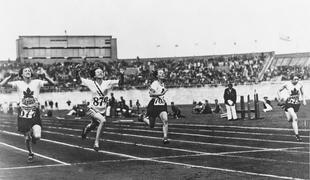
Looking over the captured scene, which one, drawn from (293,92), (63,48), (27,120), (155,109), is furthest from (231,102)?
(63,48)

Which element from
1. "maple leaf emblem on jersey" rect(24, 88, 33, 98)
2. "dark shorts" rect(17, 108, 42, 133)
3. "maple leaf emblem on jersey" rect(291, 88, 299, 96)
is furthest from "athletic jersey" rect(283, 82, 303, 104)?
"maple leaf emblem on jersey" rect(24, 88, 33, 98)

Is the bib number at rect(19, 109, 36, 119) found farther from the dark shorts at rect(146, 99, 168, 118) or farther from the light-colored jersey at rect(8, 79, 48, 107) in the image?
the dark shorts at rect(146, 99, 168, 118)

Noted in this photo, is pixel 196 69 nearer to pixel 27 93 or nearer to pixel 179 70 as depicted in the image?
pixel 179 70

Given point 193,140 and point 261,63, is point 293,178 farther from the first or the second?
point 261,63

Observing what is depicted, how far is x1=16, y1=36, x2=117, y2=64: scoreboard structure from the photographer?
60844mm

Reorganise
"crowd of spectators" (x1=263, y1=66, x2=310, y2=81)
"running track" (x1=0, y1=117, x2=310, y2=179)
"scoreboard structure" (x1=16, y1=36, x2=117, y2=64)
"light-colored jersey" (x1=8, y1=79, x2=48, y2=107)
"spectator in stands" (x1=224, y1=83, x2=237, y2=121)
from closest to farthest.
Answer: "running track" (x1=0, y1=117, x2=310, y2=179), "light-colored jersey" (x1=8, y1=79, x2=48, y2=107), "spectator in stands" (x1=224, y1=83, x2=237, y2=121), "crowd of spectators" (x1=263, y1=66, x2=310, y2=81), "scoreboard structure" (x1=16, y1=36, x2=117, y2=64)

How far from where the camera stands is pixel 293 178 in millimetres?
8734

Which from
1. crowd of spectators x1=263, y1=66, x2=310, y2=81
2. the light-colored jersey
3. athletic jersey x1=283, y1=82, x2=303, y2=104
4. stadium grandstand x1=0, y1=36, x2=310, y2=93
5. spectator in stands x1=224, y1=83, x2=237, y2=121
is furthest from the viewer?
crowd of spectators x1=263, y1=66, x2=310, y2=81

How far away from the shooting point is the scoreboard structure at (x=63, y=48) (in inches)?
2395

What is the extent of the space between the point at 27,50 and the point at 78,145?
48454 millimetres

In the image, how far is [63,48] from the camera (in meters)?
62.5

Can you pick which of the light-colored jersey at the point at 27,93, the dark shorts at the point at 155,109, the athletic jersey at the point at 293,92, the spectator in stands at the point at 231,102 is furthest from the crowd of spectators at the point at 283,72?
Answer: the light-colored jersey at the point at 27,93

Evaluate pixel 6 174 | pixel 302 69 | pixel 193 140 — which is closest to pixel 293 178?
pixel 6 174

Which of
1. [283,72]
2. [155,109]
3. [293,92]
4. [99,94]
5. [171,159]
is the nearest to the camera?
[171,159]
